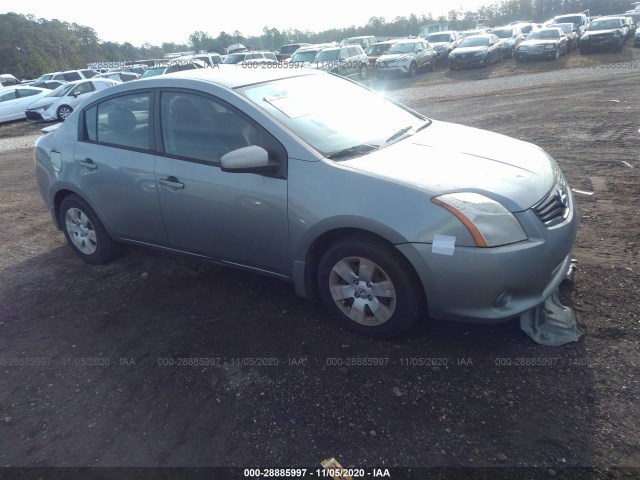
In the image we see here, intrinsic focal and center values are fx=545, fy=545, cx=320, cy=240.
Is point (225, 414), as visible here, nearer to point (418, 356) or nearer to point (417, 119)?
point (418, 356)

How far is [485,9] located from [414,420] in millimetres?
70801

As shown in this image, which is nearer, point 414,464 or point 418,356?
point 414,464

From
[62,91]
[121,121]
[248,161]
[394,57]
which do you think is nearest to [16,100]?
[62,91]

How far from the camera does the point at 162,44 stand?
79.2 m

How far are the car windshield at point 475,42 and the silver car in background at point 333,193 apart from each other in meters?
22.7

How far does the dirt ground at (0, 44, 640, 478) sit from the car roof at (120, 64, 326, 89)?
5.45 feet

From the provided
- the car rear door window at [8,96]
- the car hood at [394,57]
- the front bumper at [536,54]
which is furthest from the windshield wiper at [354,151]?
the front bumper at [536,54]

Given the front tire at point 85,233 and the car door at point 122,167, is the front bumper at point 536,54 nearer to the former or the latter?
the car door at point 122,167

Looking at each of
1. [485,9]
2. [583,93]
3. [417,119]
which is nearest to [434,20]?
[485,9]

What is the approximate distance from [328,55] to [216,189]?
2211 cm

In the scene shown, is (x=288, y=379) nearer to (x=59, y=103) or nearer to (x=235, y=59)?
(x=59, y=103)

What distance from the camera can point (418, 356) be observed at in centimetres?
348

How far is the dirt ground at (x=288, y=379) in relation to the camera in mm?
2783

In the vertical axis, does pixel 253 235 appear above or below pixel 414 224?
below
